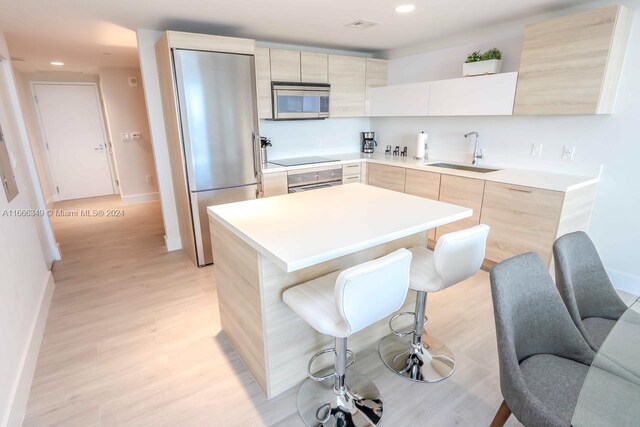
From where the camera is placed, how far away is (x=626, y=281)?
9.29 ft

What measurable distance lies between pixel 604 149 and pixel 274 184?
3.05 meters

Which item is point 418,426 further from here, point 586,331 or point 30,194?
point 30,194

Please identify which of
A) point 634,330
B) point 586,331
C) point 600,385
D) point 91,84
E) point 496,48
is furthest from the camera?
point 91,84

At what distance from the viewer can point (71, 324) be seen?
2.50m

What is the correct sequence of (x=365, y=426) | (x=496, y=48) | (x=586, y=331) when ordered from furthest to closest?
(x=496, y=48) < (x=365, y=426) < (x=586, y=331)

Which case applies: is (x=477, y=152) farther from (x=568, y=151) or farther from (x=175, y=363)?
(x=175, y=363)

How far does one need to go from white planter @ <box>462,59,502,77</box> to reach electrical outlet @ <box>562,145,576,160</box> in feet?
3.17

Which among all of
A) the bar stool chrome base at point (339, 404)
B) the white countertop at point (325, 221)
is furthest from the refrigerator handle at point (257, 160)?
the bar stool chrome base at point (339, 404)

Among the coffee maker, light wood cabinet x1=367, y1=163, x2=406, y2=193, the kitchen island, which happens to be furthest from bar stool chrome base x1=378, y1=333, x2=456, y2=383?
the coffee maker

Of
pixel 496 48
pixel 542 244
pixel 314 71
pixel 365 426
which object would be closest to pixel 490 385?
pixel 365 426

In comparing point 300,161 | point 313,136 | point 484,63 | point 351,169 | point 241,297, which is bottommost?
point 241,297

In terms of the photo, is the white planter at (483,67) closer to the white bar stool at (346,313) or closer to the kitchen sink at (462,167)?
the kitchen sink at (462,167)

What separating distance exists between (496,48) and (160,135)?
3.59m

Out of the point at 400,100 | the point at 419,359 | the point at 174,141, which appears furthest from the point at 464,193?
the point at 174,141
